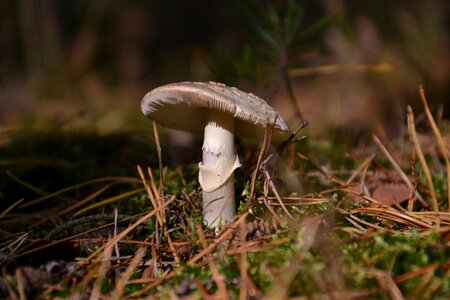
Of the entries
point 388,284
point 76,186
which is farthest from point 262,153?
point 76,186

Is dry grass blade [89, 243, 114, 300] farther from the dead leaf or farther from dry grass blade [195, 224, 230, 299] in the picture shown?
the dead leaf

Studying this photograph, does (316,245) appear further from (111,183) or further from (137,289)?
(111,183)

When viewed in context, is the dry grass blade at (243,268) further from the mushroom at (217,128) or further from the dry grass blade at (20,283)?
the dry grass blade at (20,283)

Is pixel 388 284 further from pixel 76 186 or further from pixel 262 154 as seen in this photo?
pixel 76 186

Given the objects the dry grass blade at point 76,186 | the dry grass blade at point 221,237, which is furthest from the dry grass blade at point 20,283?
the dry grass blade at point 76,186

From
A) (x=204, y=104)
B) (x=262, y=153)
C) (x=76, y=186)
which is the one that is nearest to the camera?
(x=204, y=104)

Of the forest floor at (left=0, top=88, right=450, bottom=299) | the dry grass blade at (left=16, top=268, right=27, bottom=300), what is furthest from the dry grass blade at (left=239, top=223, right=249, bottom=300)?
the dry grass blade at (left=16, top=268, right=27, bottom=300)
